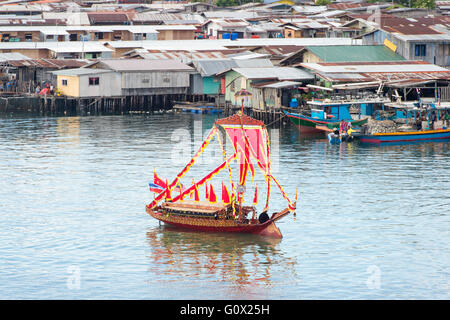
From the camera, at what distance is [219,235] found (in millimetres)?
37375

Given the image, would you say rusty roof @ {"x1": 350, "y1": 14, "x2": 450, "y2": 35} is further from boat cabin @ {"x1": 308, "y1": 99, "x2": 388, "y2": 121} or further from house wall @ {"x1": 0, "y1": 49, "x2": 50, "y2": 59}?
house wall @ {"x1": 0, "y1": 49, "x2": 50, "y2": 59}

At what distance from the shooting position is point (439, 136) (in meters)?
65.6

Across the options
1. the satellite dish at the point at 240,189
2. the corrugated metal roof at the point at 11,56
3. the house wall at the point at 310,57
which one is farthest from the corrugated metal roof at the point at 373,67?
the satellite dish at the point at 240,189

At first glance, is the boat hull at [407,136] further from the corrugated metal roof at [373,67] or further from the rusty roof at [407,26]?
the rusty roof at [407,26]

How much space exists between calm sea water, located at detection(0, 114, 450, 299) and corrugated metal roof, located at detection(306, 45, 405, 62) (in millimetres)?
19801

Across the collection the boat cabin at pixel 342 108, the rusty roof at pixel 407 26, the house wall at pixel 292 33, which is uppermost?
the house wall at pixel 292 33

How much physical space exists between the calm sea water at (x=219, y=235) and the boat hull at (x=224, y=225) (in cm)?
35

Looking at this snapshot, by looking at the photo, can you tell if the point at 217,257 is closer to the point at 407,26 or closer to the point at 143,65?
the point at 143,65

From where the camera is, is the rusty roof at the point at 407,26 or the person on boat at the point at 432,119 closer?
the person on boat at the point at 432,119

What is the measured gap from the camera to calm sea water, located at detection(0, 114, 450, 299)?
1231 inches

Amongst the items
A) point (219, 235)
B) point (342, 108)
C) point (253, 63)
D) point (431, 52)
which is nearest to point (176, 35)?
point (253, 63)

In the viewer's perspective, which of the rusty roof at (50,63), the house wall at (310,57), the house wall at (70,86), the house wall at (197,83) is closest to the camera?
the house wall at (310,57)

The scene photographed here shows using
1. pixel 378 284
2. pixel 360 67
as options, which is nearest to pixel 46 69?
pixel 360 67

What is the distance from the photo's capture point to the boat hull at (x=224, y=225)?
120 ft
